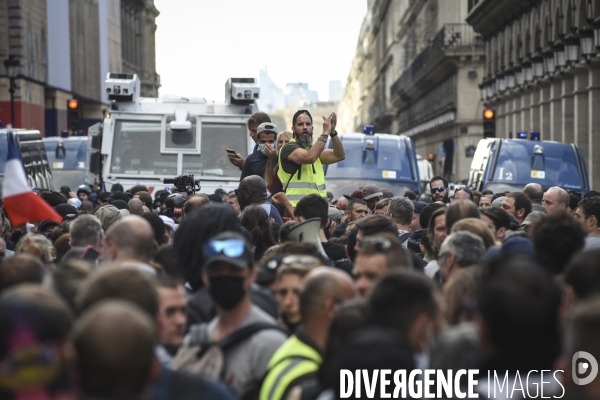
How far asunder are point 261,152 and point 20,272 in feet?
24.9

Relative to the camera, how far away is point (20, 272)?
234 inches

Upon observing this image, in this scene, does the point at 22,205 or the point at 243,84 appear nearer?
the point at 22,205

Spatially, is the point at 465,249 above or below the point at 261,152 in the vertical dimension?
below

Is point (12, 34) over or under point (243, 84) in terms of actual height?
over

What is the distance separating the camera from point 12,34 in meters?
49.0

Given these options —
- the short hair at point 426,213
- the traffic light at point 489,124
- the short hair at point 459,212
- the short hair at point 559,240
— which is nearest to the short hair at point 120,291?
the short hair at point 559,240

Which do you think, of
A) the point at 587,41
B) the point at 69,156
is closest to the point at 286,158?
the point at 587,41

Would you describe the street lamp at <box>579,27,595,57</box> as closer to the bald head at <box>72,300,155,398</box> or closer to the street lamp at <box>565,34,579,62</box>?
the street lamp at <box>565,34,579,62</box>

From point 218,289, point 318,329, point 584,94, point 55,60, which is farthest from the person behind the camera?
point 55,60

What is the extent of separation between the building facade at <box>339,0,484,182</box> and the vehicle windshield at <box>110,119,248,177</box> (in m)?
7.59

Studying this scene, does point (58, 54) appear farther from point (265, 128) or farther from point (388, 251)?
point (388, 251)

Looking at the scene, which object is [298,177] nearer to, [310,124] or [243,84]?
[310,124]

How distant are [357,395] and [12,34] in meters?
46.4

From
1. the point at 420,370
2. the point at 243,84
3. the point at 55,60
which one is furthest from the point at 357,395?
the point at 55,60
